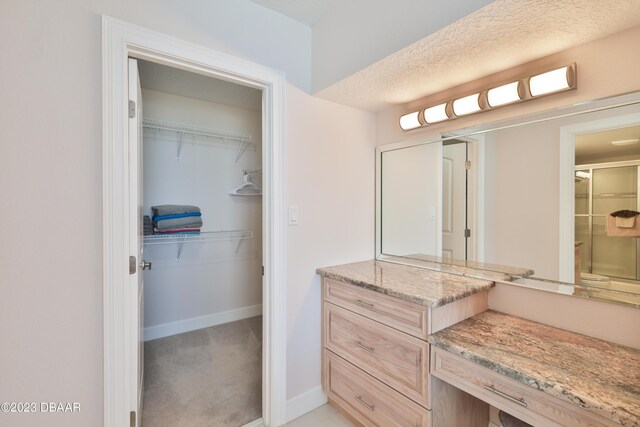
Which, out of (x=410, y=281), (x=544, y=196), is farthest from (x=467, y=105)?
(x=410, y=281)

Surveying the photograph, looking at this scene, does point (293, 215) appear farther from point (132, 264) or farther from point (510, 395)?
point (510, 395)

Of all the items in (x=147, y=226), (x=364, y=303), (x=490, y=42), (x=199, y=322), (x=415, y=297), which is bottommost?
(x=199, y=322)

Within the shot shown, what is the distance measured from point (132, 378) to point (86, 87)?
1.31m

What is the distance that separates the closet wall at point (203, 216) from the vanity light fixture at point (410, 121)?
6.35 feet

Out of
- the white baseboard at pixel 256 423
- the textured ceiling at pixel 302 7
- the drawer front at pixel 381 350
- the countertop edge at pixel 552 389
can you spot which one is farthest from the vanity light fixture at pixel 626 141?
the white baseboard at pixel 256 423

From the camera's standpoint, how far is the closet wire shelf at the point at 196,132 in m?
2.79

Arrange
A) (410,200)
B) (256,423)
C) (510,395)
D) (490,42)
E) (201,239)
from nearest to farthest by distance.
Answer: (510,395)
(490,42)
(256,423)
(410,200)
(201,239)

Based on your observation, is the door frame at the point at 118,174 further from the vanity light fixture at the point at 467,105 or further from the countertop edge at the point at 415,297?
the vanity light fixture at the point at 467,105

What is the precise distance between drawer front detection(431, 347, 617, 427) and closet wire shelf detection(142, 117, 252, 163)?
2824mm

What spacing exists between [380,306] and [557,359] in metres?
0.74

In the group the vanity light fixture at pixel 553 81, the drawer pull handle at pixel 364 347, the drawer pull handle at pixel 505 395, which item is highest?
the vanity light fixture at pixel 553 81

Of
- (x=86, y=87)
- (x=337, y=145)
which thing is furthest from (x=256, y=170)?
(x=86, y=87)

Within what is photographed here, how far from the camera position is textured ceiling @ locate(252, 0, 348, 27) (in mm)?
1699

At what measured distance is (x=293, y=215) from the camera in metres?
1.88
